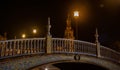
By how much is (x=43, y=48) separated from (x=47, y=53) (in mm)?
377

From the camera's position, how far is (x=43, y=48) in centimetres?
1580

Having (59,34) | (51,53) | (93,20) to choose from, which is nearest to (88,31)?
(93,20)

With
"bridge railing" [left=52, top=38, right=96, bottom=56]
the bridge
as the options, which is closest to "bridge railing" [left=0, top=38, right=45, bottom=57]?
the bridge

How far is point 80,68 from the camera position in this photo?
23.8 metres

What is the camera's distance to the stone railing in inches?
565

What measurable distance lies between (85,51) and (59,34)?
712 inches

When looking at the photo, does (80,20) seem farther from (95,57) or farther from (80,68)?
(95,57)

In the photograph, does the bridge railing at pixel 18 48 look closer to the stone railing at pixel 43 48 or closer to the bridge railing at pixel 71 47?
the stone railing at pixel 43 48

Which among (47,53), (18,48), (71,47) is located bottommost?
(47,53)

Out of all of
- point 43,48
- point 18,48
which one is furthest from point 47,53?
point 18,48

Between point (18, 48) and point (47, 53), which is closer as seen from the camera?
point (18, 48)

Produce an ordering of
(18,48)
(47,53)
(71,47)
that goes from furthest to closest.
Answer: (71,47), (47,53), (18,48)

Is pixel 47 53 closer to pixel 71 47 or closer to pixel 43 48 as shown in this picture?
pixel 43 48

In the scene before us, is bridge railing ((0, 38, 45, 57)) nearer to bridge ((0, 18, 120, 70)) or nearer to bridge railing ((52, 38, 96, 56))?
bridge ((0, 18, 120, 70))
